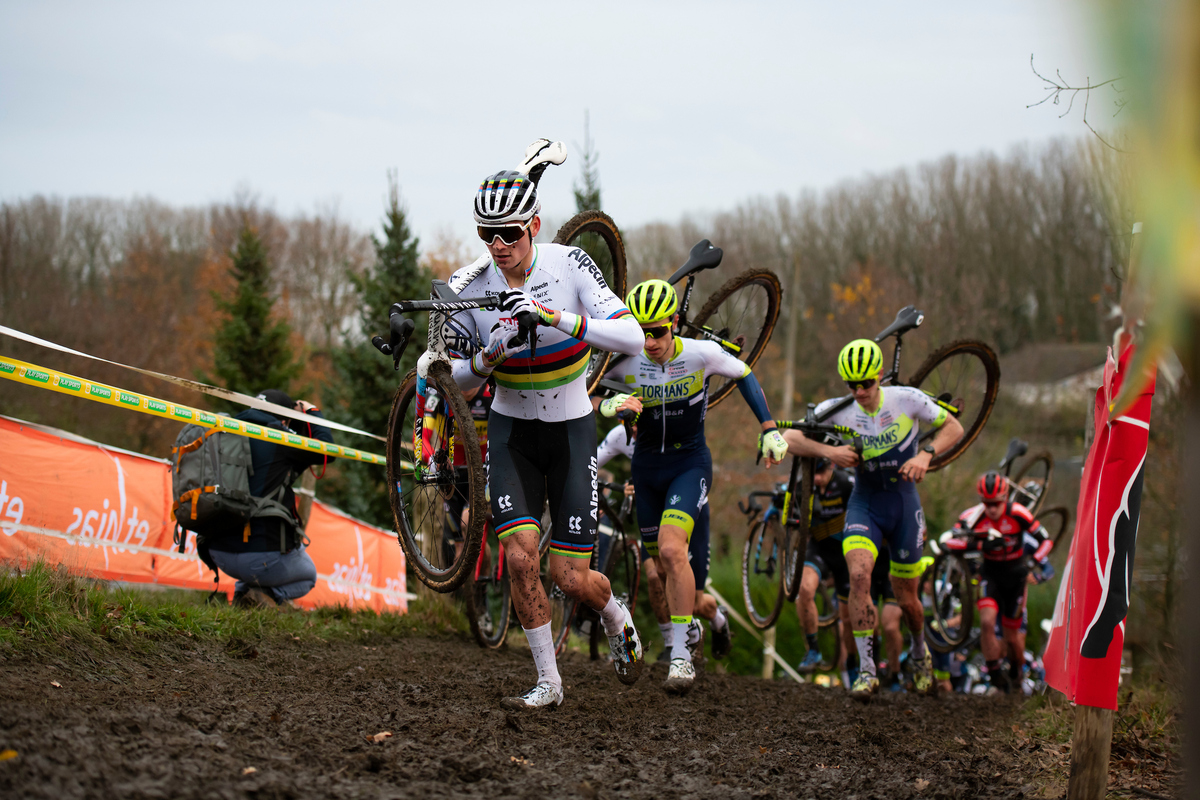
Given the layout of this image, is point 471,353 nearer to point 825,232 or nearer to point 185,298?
point 185,298

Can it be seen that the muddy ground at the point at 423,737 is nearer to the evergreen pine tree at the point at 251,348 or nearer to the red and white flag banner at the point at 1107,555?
the red and white flag banner at the point at 1107,555

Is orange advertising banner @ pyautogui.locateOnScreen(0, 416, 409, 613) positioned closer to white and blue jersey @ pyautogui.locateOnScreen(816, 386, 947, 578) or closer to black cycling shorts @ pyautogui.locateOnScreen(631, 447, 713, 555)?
black cycling shorts @ pyautogui.locateOnScreen(631, 447, 713, 555)

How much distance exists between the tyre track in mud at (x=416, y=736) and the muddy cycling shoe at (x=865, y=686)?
0.48 m

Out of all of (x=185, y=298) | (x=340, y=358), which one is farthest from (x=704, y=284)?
(x=185, y=298)

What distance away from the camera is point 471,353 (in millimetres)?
5312

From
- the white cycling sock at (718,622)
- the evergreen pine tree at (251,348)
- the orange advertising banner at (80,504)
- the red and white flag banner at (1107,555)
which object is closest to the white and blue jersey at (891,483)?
the white cycling sock at (718,622)

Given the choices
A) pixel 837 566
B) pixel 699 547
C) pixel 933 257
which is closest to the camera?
pixel 699 547

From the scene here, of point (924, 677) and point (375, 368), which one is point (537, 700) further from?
point (375, 368)

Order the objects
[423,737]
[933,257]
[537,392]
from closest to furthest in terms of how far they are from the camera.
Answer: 1. [423,737]
2. [537,392]
3. [933,257]

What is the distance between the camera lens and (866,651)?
301 inches

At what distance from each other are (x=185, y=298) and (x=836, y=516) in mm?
35916

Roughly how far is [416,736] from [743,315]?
5.74m

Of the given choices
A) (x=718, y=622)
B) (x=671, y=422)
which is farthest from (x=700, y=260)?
(x=718, y=622)

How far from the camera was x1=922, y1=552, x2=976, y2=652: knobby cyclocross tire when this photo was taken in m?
11.5
